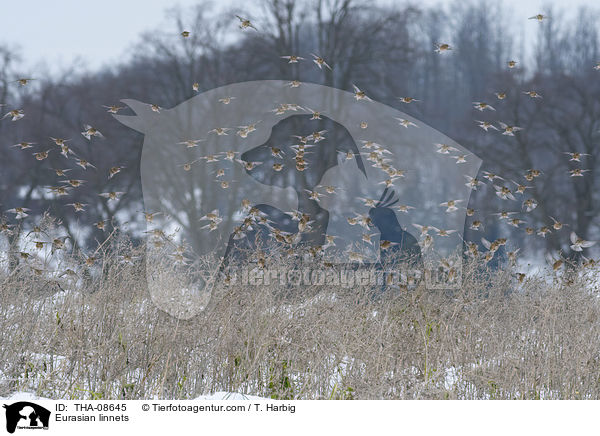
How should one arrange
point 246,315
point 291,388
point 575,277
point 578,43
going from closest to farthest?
point 291,388 < point 246,315 < point 575,277 < point 578,43

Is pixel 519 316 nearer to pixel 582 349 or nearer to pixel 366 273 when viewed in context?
pixel 582 349

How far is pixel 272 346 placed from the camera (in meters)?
5.82

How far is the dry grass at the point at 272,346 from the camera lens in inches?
217

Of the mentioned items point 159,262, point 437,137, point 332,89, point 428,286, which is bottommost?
point 428,286

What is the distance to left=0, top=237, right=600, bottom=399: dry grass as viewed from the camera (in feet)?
18.1

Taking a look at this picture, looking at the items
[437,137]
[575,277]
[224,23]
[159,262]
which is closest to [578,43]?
[437,137]

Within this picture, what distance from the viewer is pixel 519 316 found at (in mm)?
6641

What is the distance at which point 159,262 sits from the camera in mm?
6633

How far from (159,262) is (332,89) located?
32.0 ft
